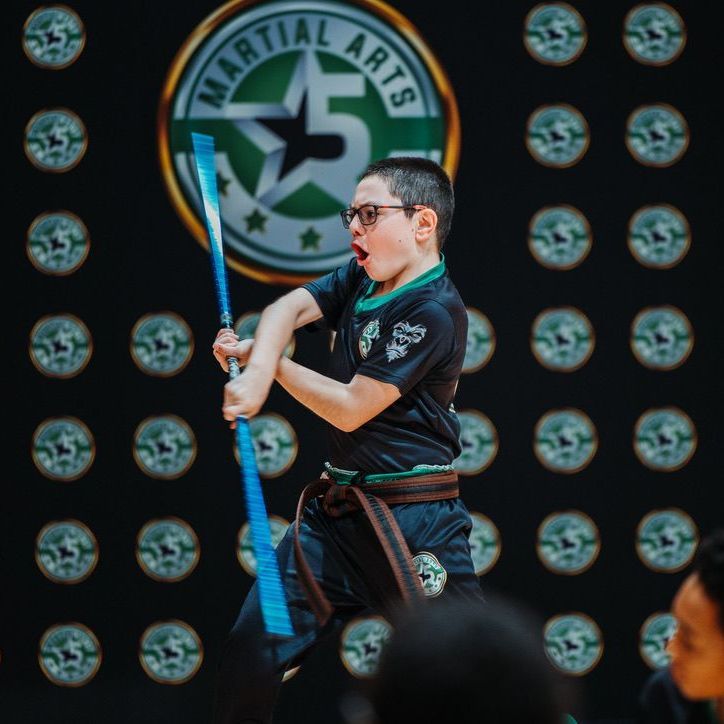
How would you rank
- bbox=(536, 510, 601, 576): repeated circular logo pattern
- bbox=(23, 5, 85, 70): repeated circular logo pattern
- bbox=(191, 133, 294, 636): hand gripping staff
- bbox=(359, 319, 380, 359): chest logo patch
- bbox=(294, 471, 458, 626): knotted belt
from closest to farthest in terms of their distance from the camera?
bbox=(191, 133, 294, 636): hand gripping staff < bbox=(294, 471, 458, 626): knotted belt < bbox=(359, 319, 380, 359): chest logo patch < bbox=(23, 5, 85, 70): repeated circular logo pattern < bbox=(536, 510, 601, 576): repeated circular logo pattern

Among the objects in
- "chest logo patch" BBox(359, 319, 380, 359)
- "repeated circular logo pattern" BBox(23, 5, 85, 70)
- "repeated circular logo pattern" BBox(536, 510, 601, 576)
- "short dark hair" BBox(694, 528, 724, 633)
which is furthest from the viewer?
"repeated circular logo pattern" BBox(536, 510, 601, 576)

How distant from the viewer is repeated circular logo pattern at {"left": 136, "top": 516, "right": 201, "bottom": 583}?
Answer: 341 centimetres

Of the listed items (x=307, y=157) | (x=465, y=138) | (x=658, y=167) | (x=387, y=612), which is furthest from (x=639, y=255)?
(x=387, y=612)

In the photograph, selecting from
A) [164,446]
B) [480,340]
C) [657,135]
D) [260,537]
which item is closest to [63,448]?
[164,446]

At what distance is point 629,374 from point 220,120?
146 centimetres

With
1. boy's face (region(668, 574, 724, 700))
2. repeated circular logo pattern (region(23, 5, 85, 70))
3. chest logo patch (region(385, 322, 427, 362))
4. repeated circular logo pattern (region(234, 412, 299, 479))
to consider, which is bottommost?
boy's face (region(668, 574, 724, 700))

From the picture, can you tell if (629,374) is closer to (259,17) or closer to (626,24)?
(626,24)

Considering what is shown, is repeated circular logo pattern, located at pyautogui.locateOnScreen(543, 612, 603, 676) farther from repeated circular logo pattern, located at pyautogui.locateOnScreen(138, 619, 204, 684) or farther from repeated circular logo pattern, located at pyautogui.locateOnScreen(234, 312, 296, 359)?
repeated circular logo pattern, located at pyautogui.locateOnScreen(234, 312, 296, 359)

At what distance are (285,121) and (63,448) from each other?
3.88 ft

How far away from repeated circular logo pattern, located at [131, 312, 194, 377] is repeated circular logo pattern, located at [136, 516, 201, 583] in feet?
1.50

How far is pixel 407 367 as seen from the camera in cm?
229

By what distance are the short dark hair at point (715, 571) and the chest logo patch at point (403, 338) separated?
41.7 inches

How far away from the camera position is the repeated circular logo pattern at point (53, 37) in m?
3.36

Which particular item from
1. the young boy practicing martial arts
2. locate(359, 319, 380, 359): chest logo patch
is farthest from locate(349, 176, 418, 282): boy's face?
locate(359, 319, 380, 359): chest logo patch
